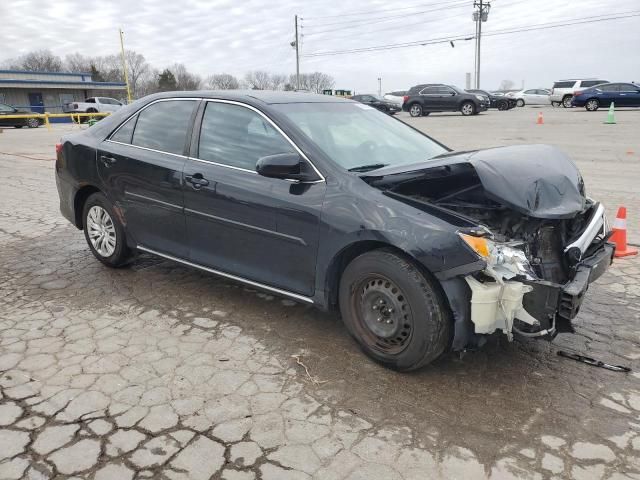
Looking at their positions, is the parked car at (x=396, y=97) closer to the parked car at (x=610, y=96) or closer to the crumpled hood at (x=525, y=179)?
the parked car at (x=610, y=96)

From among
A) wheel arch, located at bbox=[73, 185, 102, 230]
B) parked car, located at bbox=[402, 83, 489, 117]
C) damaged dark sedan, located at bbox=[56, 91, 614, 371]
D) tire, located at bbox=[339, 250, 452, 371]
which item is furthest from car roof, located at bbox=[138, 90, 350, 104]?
parked car, located at bbox=[402, 83, 489, 117]

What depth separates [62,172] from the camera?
5.07 m

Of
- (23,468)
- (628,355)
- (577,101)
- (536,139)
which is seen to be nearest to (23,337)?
(23,468)

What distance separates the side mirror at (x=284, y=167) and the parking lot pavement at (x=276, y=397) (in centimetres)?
111

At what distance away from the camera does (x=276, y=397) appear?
2885mm

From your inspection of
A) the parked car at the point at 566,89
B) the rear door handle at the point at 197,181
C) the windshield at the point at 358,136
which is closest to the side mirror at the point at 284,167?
the windshield at the point at 358,136

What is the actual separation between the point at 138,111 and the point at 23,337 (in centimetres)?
207

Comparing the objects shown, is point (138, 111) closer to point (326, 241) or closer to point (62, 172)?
point (62, 172)

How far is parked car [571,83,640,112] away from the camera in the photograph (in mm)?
28141

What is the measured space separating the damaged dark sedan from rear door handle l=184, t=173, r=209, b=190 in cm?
1

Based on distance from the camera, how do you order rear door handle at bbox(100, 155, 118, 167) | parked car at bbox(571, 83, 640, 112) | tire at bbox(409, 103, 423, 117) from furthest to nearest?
tire at bbox(409, 103, 423, 117)
parked car at bbox(571, 83, 640, 112)
rear door handle at bbox(100, 155, 118, 167)

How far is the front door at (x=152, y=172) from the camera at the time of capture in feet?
13.3

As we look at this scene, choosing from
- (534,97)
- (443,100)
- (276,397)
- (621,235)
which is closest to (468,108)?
(443,100)

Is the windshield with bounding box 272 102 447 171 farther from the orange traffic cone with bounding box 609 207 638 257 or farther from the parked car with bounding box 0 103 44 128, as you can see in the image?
the parked car with bounding box 0 103 44 128
